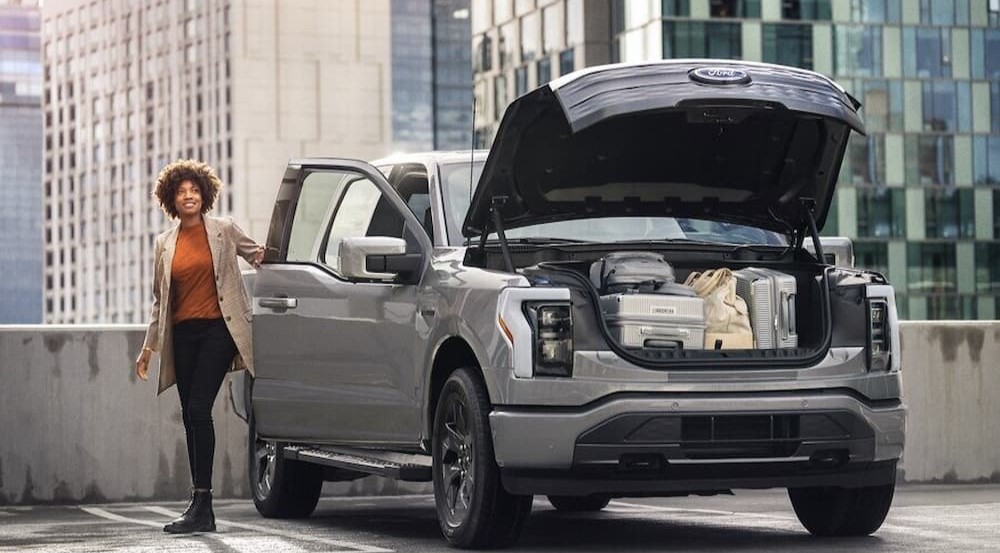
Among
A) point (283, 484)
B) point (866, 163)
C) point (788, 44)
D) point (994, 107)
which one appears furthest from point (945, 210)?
point (283, 484)

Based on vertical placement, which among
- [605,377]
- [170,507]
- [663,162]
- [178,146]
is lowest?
[170,507]

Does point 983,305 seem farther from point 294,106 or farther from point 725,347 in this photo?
point 294,106

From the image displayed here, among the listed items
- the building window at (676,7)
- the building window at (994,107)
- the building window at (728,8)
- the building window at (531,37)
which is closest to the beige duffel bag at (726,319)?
the building window at (676,7)

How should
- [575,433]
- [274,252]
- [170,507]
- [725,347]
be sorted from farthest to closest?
[170,507]
[274,252]
[725,347]
[575,433]

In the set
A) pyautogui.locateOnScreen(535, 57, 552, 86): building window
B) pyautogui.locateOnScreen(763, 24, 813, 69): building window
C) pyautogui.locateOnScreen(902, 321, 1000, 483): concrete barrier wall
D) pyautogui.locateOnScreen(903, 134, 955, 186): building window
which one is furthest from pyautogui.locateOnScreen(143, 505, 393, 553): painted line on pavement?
pyautogui.locateOnScreen(535, 57, 552, 86): building window

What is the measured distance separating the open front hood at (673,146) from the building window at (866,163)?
6681 cm

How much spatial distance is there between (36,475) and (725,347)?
18.3 ft

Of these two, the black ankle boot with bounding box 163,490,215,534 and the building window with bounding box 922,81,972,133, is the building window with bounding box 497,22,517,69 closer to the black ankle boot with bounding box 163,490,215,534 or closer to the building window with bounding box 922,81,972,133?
the building window with bounding box 922,81,972,133

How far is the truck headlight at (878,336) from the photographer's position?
28.1 ft

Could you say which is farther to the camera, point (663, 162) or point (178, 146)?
point (178, 146)

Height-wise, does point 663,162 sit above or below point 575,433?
above

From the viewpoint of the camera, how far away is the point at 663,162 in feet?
29.9

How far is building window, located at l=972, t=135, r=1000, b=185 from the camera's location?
7662cm

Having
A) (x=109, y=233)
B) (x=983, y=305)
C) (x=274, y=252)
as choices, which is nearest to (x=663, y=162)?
(x=274, y=252)
